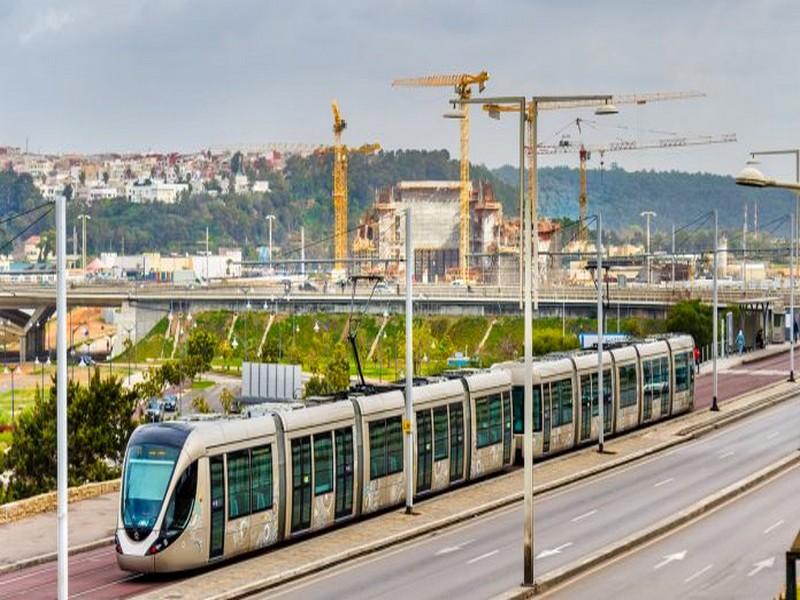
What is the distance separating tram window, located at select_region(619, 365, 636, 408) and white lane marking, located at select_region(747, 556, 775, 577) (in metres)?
→ 25.1

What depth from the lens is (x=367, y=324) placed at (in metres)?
178

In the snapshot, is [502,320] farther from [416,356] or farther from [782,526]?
[782,526]

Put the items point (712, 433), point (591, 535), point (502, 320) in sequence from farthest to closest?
point (502, 320)
point (712, 433)
point (591, 535)

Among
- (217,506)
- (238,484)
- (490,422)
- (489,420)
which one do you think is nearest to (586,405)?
(490,422)

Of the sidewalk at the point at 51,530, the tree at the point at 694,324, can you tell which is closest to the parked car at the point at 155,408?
the tree at the point at 694,324

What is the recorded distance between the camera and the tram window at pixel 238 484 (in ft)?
120

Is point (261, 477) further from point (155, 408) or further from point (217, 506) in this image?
point (155, 408)

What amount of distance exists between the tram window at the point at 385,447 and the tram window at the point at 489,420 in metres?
5.07

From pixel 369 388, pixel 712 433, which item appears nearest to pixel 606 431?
pixel 712 433

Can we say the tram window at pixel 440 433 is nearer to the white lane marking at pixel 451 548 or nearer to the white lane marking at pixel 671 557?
the white lane marking at pixel 451 548

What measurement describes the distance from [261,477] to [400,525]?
583cm

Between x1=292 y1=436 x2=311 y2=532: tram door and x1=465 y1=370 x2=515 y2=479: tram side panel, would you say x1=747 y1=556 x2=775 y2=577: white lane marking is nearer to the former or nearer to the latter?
x1=292 y1=436 x2=311 y2=532: tram door

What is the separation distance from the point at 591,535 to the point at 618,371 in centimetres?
2129

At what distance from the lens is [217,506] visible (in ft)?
118
